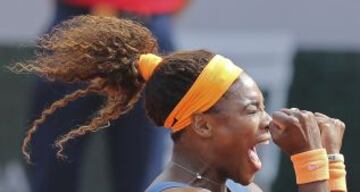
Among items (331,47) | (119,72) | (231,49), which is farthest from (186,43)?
(119,72)

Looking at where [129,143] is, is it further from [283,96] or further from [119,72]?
[119,72]

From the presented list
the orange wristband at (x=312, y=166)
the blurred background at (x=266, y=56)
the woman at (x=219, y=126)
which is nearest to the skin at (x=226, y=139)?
the woman at (x=219, y=126)

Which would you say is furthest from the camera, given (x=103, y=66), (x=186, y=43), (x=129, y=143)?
(x=186, y=43)

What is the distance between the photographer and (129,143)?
472cm

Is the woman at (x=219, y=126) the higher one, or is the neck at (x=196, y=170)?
the woman at (x=219, y=126)

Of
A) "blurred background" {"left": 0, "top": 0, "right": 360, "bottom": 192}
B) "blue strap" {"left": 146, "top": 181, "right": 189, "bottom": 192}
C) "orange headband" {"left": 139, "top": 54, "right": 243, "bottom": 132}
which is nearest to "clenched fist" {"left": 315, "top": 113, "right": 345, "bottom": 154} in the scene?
"orange headband" {"left": 139, "top": 54, "right": 243, "bottom": 132}

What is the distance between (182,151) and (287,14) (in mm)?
2589

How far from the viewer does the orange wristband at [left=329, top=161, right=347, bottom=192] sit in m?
3.06

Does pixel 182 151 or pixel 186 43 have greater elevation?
pixel 182 151

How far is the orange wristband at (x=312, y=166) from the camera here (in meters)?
2.92

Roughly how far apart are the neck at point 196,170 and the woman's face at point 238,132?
0.03 metres

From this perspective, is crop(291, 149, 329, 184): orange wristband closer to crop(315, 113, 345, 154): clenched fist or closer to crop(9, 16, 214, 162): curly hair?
crop(315, 113, 345, 154): clenched fist

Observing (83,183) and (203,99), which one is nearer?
(203,99)

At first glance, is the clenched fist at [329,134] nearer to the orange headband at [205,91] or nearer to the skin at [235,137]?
the skin at [235,137]
